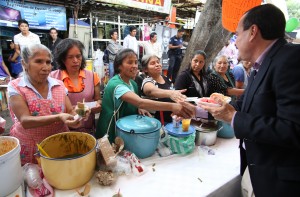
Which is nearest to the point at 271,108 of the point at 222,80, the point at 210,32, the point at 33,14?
the point at 222,80

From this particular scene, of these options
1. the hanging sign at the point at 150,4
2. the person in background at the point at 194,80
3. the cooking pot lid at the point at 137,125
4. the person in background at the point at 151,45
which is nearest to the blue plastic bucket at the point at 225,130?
the person in background at the point at 194,80

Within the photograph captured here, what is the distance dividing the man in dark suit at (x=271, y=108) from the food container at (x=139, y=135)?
0.67m

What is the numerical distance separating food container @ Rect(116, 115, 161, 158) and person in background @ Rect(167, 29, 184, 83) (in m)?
6.99

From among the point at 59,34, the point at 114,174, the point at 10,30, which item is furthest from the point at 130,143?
the point at 59,34

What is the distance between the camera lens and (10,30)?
637 cm

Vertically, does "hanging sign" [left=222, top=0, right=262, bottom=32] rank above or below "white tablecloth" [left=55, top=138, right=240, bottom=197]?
above

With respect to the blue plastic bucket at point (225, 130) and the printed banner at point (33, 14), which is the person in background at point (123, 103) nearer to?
the blue plastic bucket at point (225, 130)

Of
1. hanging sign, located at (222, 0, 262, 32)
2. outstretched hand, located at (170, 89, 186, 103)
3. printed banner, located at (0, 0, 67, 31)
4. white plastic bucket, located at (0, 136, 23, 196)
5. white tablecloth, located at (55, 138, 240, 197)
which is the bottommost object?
white tablecloth, located at (55, 138, 240, 197)

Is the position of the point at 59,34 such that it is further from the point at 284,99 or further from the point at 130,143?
the point at 284,99

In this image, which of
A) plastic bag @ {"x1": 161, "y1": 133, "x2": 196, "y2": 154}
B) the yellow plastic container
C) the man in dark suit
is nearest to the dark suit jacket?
the man in dark suit

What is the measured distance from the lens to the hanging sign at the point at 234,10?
2.65 metres

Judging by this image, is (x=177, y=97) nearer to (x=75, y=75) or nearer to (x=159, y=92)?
(x=159, y=92)

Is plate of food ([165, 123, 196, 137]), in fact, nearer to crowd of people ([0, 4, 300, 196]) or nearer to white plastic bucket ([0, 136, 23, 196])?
crowd of people ([0, 4, 300, 196])

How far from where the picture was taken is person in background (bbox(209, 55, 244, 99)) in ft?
10.5
